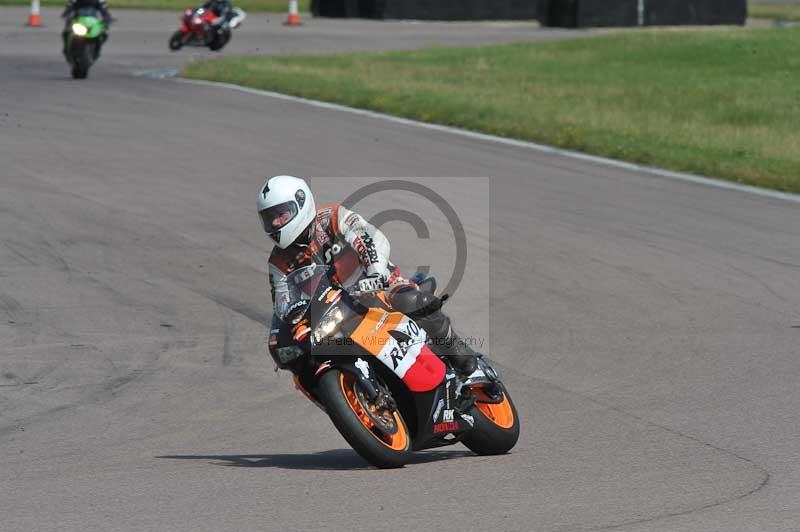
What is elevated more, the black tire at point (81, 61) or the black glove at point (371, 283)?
the black glove at point (371, 283)

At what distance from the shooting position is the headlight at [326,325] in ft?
22.0

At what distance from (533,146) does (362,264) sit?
12.6 m

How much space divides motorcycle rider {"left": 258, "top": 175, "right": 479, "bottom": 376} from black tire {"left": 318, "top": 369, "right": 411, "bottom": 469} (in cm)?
35

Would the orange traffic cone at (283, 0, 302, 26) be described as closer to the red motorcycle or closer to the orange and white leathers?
the red motorcycle

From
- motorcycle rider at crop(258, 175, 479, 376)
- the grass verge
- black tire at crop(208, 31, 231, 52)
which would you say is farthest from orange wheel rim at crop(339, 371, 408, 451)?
black tire at crop(208, 31, 231, 52)

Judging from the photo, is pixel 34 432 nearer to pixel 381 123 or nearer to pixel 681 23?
pixel 381 123

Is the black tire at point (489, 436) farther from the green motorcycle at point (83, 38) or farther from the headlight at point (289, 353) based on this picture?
the green motorcycle at point (83, 38)

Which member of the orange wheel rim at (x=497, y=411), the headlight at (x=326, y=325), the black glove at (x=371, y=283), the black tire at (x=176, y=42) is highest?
the black glove at (x=371, y=283)

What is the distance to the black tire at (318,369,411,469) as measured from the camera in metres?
6.62

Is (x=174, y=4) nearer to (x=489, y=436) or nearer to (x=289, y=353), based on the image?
(x=489, y=436)

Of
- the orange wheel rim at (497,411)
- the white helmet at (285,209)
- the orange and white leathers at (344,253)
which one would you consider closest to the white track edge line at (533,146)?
the orange wheel rim at (497,411)

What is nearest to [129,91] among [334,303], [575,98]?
[575,98]

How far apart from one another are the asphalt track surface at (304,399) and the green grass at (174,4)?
995 inches

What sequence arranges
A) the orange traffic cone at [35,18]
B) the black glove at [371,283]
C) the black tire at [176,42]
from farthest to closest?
the orange traffic cone at [35,18]
the black tire at [176,42]
the black glove at [371,283]
